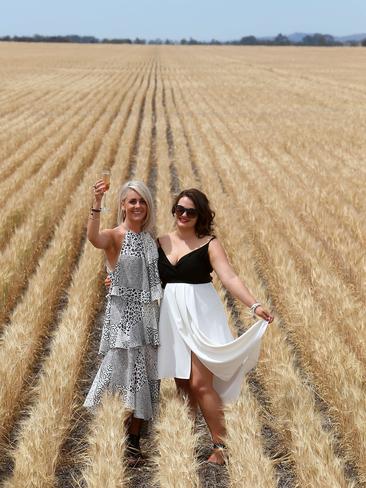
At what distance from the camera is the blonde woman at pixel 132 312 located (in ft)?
12.2

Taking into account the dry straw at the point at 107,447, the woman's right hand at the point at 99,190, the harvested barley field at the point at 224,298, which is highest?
the woman's right hand at the point at 99,190

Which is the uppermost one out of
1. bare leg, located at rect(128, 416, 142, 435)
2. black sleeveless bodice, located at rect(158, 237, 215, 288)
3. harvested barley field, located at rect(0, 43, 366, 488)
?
black sleeveless bodice, located at rect(158, 237, 215, 288)

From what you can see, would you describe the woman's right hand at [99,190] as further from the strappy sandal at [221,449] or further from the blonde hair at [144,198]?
the strappy sandal at [221,449]

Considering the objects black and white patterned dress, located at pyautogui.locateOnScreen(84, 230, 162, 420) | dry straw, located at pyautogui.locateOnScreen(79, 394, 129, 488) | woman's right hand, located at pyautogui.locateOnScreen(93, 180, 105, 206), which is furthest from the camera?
black and white patterned dress, located at pyautogui.locateOnScreen(84, 230, 162, 420)

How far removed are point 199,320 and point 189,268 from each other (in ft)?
0.96

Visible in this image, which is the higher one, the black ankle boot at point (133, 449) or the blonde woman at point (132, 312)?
the blonde woman at point (132, 312)

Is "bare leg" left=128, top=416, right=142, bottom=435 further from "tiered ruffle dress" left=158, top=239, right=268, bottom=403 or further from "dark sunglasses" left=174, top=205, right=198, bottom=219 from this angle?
"dark sunglasses" left=174, top=205, right=198, bottom=219

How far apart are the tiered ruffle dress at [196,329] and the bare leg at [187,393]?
164 millimetres

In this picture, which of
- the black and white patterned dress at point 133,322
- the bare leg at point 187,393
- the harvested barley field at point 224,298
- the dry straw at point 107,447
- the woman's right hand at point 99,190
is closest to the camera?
the dry straw at point 107,447

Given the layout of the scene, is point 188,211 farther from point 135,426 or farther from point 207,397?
point 135,426

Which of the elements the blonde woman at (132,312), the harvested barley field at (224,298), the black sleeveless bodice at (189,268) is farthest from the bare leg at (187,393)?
the black sleeveless bodice at (189,268)

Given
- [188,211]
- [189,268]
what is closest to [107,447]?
[189,268]

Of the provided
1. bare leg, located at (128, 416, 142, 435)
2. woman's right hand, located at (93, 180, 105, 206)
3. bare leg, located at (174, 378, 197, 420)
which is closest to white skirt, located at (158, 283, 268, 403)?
→ bare leg, located at (174, 378, 197, 420)

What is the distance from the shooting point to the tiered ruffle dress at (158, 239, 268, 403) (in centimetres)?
369
